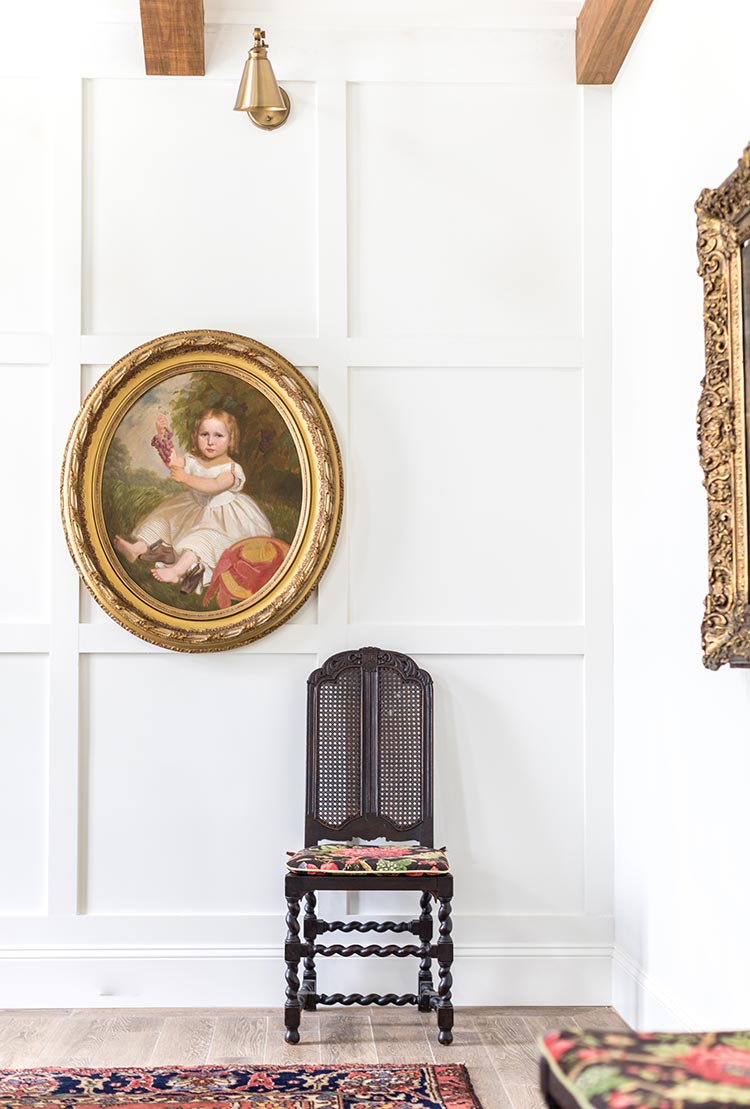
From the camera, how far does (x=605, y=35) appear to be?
11.0 feet

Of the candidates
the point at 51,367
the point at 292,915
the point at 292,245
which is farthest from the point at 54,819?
the point at 292,245

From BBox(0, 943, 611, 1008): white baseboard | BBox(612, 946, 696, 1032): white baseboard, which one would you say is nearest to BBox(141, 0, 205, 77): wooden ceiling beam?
BBox(0, 943, 611, 1008): white baseboard

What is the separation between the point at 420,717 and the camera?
3479 millimetres

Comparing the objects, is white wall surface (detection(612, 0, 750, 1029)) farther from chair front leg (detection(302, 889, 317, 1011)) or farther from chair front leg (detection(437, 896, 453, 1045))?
chair front leg (detection(302, 889, 317, 1011))

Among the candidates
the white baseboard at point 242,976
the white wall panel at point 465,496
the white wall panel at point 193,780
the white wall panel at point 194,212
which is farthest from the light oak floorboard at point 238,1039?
the white wall panel at point 194,212

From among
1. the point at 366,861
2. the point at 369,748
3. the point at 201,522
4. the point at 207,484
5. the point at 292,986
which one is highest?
the point at 207,484

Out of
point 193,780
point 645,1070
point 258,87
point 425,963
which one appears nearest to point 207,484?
point 193,780

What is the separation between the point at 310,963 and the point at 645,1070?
1984 millimetres

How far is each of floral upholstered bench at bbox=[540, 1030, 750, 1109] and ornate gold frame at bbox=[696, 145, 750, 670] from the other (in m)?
0.92

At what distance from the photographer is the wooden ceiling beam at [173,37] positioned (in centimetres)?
325

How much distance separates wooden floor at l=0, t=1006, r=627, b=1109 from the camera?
9.78 ft

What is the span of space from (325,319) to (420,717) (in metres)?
1.38

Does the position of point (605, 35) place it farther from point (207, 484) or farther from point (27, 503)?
point (27, 503)

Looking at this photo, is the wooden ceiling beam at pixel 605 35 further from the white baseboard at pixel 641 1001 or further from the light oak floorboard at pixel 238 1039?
the light oak floorboard at pixel 238 1039
